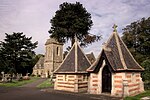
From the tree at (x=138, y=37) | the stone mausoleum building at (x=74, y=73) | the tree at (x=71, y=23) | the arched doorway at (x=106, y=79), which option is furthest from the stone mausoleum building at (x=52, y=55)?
the arched doorway at (x=106, y=79)

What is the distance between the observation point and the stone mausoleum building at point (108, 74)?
67.4 ft

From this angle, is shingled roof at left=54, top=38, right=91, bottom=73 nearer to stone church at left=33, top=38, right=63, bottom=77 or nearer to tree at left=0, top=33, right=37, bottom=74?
tree at left=0, top=33, right=37, bottom=74

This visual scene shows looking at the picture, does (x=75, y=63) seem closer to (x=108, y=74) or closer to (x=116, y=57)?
(x=108, y=74)

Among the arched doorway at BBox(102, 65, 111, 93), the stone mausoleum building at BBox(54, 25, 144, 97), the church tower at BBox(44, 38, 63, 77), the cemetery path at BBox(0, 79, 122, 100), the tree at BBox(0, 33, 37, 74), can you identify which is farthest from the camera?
the church tower at BBox(44, 38, 63, 77)

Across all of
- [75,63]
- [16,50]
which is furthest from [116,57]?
[16,50]

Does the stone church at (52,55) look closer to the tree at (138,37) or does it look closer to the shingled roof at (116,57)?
the tree at (138,37)

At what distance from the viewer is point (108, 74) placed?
2198 cm

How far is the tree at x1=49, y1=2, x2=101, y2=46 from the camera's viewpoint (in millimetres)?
36625

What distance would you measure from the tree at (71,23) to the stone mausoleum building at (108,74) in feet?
36.2

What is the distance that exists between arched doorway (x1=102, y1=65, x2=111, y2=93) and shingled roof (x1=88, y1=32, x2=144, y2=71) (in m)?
0.79

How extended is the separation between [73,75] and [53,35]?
14.5 meters

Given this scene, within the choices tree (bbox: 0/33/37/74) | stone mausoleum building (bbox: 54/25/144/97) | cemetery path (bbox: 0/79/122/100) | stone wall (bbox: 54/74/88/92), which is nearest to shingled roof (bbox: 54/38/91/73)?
stone mausoleum building (bbox: 54/25/144/97)

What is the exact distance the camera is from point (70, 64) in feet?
86.2

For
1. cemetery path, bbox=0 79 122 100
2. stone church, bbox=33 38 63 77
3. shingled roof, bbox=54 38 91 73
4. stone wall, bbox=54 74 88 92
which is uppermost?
stone church, bbox=33 38 63 77
